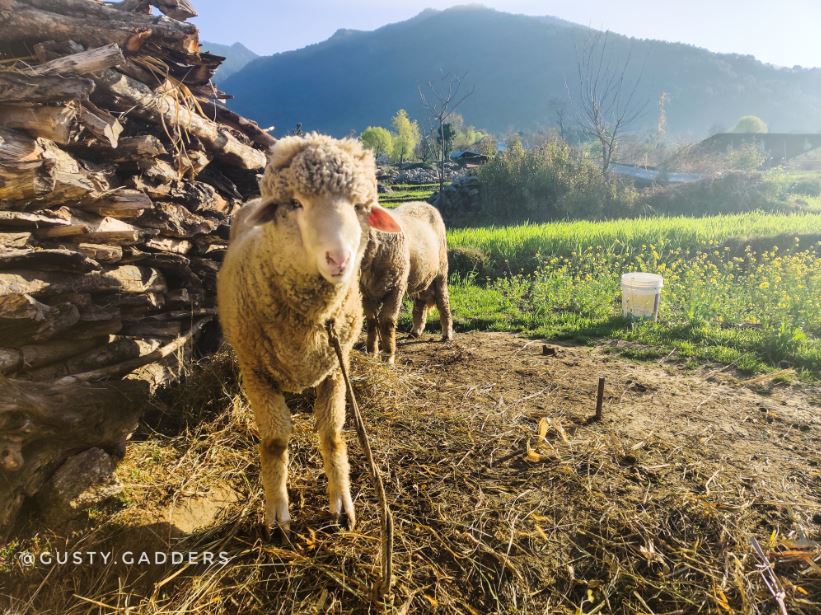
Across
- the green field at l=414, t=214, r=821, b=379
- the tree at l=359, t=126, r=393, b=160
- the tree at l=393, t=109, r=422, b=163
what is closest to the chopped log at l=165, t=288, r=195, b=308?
the green field at l=414, t=214, r=821, b=379

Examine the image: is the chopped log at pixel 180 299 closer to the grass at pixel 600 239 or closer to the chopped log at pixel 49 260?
the chopped log at pixel 49 260

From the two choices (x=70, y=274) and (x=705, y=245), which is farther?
(x=705, y=245)

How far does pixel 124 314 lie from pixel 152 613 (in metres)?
2.15

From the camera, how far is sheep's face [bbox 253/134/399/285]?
2.04 m

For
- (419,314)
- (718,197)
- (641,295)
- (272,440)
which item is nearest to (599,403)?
(272,440)

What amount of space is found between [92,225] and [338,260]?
2.18 meters

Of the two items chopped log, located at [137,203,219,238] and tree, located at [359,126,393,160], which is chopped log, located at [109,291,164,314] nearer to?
chopped log, located at [137,203,219,238]

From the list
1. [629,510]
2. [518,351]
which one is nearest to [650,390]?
[518,351]

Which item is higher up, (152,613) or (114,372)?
(114,372)

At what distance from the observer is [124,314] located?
11.8 ft

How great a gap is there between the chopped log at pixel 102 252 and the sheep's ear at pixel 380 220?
6.45 feet

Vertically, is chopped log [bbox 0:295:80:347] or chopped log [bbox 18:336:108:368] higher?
chopped log [bbox 0:295:80:347]

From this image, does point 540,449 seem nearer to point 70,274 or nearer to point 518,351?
point 518,351

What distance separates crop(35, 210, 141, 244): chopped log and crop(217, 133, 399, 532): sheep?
84cm
